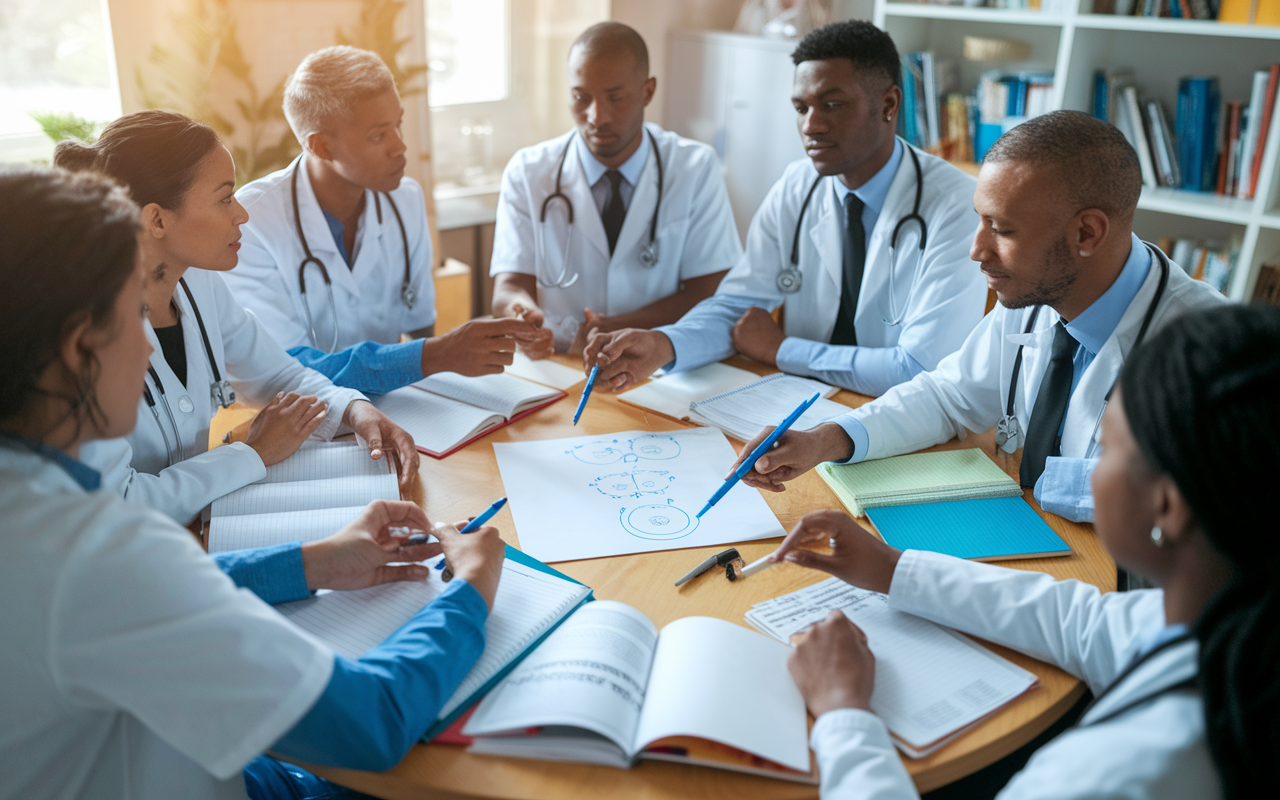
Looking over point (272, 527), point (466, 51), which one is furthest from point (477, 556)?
point (466, 51)

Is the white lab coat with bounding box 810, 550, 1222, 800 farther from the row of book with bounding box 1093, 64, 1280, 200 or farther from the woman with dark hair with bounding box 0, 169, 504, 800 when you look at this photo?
the row of book with bounding box 1093, 64, 1280, 200

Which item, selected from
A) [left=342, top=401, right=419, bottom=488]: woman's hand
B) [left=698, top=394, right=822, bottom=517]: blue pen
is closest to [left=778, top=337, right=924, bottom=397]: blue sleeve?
[left=698, top=394, right=822, bottom=517]: blue pen

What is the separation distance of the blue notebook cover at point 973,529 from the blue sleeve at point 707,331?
67cm

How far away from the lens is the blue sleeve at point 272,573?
3.59 feet

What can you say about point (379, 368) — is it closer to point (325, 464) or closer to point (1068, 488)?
point (325, 464)

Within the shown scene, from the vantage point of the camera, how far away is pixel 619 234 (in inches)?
96.0

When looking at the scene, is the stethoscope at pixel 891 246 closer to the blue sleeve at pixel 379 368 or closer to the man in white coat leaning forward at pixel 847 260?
the man in white coat leaning forward at pixel 847 260

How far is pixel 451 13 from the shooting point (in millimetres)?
3668

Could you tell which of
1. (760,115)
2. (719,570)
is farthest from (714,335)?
(760,115)

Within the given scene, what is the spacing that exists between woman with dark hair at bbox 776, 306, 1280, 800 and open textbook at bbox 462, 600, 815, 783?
0.07m

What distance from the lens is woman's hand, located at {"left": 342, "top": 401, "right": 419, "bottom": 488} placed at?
1465mm

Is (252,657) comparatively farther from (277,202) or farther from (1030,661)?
(277,202)

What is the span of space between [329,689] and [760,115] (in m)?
3.37

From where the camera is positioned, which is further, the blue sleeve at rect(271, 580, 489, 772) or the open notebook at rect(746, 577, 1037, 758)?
the open notebook at rect(746, 577, 1037, 758)
